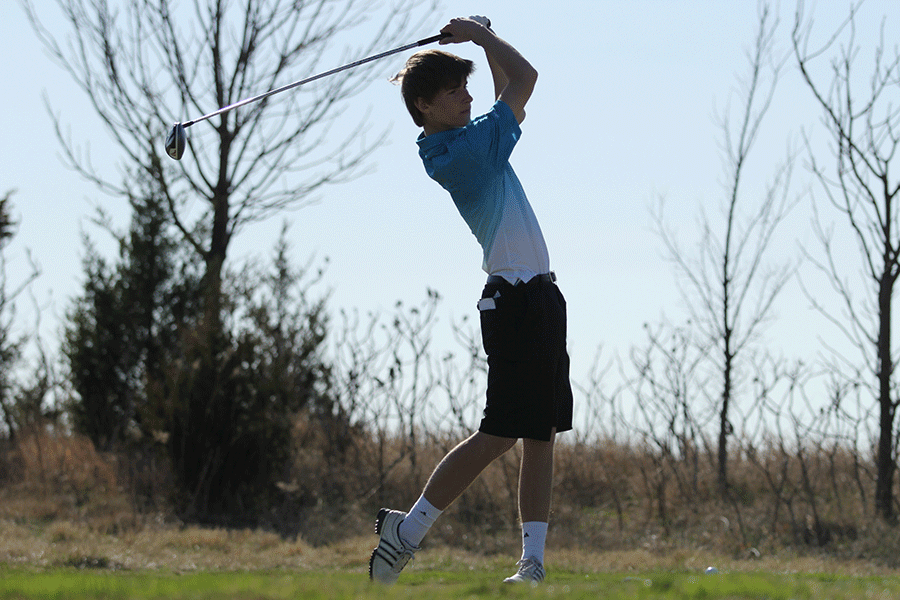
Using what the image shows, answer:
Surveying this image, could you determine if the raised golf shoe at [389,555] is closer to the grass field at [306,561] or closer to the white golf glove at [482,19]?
the grass field at [306,561]

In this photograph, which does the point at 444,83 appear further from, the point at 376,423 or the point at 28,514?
the point at 28,514

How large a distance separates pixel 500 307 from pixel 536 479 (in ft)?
2.12

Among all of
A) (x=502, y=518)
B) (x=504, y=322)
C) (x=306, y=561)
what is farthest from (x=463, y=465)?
(x=502, y=518)

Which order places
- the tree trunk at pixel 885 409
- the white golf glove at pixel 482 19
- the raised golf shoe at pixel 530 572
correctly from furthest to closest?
the tree trunk at pixel 885 409
the white golf glove at pixel 482 19
the raised golf shoe at pixel 530 572

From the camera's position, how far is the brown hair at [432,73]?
391 centimetres

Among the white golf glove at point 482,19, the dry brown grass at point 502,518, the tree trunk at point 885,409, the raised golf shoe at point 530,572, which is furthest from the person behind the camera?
the tree trunk at point 885,409

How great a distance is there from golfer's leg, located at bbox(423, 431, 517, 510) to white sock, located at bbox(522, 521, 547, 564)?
27 cm

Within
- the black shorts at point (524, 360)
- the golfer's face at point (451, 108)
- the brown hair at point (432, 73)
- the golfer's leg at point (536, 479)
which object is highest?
the brown hair at point (432, 73)

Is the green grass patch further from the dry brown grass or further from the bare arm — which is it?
the dry brown grass

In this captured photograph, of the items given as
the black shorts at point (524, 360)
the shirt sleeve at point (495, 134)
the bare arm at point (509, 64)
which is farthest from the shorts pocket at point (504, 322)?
the bare arm at point (509, 64)

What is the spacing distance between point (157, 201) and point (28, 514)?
4172mm

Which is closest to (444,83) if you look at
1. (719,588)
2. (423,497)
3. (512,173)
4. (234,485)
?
(512,173)

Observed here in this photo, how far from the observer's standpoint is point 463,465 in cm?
383

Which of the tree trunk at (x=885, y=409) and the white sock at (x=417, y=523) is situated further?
the tree trunk at (x=885, y=409)
